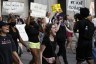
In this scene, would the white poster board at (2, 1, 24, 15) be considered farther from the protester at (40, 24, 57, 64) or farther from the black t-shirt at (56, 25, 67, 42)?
the protester at (40, 24, 57, 64)

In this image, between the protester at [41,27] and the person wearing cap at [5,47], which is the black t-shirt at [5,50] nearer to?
the person wearing cap at [5,47]

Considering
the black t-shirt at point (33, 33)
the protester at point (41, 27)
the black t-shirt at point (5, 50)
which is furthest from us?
the protester at point (41, 27)

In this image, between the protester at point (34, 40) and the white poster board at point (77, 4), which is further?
the white poster board at point (77, 4)

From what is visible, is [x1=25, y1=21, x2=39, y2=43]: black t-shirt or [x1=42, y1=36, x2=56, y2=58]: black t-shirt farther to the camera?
[x1=25, y1=21, x2=39, y2=43]: black t-shirt

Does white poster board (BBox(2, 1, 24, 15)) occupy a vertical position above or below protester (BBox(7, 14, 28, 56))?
above

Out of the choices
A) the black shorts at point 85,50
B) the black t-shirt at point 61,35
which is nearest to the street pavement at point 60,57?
the black t-shirt at point 61,35

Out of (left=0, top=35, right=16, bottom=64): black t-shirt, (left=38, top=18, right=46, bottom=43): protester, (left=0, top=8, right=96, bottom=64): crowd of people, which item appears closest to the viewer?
(left=0, top=35, right=16, bottom=64): black t-shirt

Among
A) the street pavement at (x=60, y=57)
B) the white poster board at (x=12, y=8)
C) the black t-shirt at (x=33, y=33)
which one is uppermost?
the white poster board at (x=12, y=8)

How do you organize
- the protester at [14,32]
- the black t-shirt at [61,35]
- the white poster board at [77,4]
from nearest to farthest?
the protester at [14,32]
the black t-shirt at [61,35]
the white poster board at [77,4]

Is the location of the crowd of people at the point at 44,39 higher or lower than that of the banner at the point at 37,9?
lower

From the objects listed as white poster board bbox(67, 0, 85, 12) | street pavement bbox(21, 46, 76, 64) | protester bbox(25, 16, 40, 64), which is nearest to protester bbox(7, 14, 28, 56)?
protester bbox(25, 16, 40, 64)

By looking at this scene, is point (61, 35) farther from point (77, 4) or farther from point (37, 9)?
point (37, 9)

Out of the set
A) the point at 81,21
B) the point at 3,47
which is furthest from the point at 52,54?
the point at 81,21

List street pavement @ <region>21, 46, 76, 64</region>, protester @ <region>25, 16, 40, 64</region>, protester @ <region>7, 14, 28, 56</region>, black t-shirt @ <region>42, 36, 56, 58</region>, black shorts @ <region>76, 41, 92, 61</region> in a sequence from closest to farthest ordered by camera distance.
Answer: black t-shirt @ <region>42, 36, 56, 58</region> < black shorts @ <region>76, 41, 92, 61</region> < protester @ <region>7, 14, 28, 56</region> < protester @ <region>25, 16, 40, 64</region> < street pavement @ <region>21, 46, 76, 64</region>
